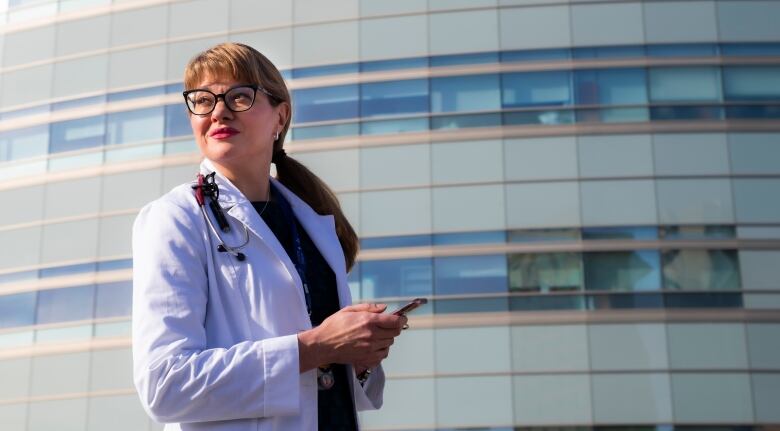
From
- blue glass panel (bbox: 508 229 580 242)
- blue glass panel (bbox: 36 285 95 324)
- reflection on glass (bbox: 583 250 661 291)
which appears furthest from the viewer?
blue glass panel (bbox: 36 285 95 324)

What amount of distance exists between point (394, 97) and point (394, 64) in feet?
2.31

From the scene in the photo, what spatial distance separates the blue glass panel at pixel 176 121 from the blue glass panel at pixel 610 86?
8052 mm

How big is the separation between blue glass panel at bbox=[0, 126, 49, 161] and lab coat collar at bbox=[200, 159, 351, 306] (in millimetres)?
20222

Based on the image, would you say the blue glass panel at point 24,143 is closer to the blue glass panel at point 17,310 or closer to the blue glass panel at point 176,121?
the blue glass panel at point 176,121

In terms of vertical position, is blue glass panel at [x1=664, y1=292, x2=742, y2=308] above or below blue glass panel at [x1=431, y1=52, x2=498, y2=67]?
below

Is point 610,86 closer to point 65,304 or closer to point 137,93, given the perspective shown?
point 137,93

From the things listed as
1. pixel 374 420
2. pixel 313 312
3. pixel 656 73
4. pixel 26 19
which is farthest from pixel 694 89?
pixel 313 312

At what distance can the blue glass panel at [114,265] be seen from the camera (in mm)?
20172

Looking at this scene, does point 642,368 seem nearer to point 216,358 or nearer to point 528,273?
point 528,273

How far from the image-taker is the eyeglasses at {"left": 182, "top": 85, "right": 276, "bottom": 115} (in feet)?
7.97

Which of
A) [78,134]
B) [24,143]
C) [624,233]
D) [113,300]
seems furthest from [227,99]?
[24,143]

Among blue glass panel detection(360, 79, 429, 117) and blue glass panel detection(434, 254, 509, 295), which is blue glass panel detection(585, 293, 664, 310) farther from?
blue glass panel detection(360, 79, 429, 117)

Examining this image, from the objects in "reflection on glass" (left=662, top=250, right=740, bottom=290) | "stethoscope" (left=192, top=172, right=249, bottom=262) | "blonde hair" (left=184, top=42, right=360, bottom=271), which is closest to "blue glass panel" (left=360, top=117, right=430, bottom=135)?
"reflection on glass" (left=662, top=250, right=740, bottom=290)

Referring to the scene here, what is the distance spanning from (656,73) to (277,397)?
1812cm
